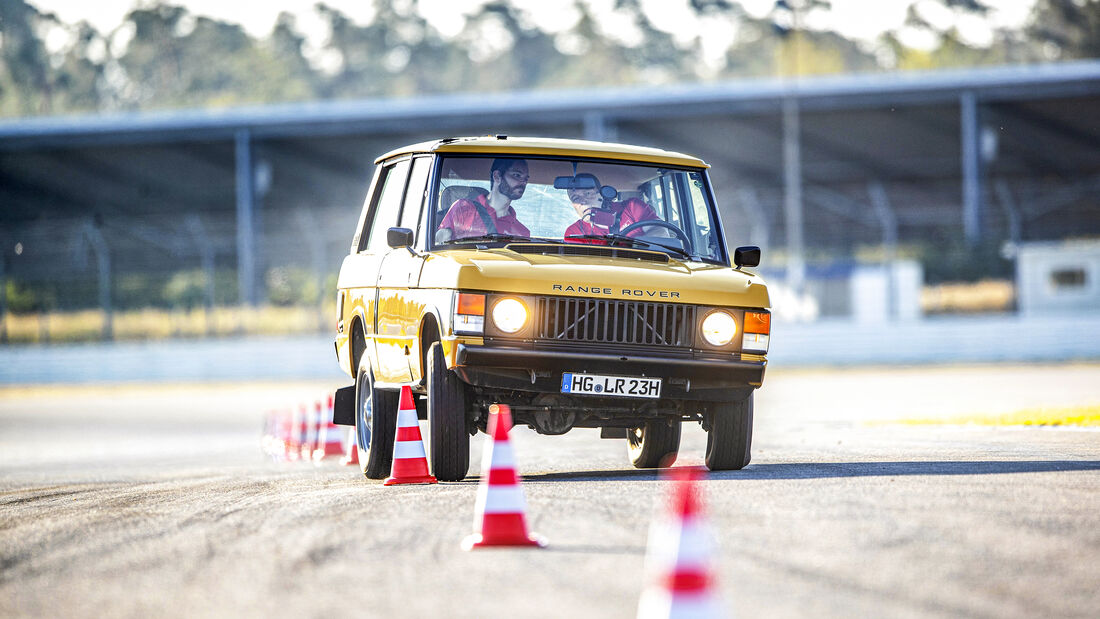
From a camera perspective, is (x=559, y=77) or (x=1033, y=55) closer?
(x=1033, y=55)

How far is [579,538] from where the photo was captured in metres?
6.34

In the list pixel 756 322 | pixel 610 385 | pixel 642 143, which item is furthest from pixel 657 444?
pixel 642 143

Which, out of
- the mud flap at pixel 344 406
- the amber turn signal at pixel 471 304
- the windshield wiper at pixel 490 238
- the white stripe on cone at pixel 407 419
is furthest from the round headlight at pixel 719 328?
the mud flap at pixel 344 406

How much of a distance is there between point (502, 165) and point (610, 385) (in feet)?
5.43

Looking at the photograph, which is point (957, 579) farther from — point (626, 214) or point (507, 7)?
point (507, 7)

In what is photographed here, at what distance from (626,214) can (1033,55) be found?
9983 cm

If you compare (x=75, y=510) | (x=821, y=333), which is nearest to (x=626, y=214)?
(x=75, y=510)

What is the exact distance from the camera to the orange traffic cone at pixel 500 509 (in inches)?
243

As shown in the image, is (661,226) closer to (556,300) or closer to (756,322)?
(756,322)

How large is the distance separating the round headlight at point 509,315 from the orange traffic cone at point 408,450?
2.93 ft

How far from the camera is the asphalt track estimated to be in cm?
510

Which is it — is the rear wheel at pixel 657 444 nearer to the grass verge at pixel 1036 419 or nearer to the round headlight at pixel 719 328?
the round headlight at pixel 719 328

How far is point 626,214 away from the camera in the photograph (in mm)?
9266

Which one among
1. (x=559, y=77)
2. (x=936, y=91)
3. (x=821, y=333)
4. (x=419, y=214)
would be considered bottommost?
(x=821, y=333)
